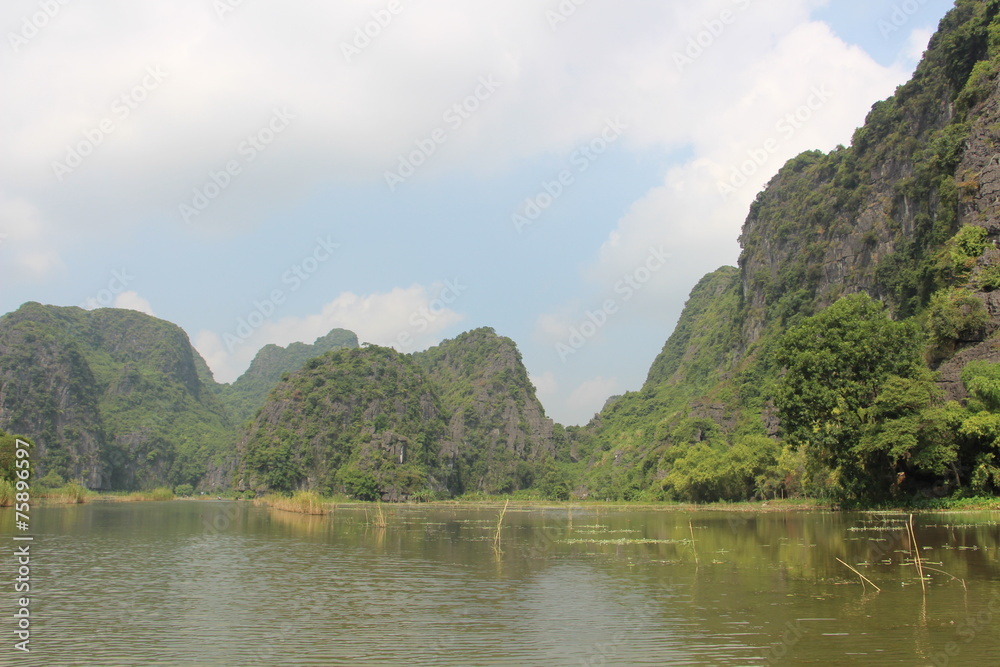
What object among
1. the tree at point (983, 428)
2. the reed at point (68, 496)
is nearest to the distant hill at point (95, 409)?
the reed at point (68, 496)

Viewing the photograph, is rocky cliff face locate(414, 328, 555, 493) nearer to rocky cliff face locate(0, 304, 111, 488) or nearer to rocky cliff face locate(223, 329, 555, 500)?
rocky cliff face locate(223, 329, 555, 500)

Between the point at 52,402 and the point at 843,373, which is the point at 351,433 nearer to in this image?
the point at 52,402

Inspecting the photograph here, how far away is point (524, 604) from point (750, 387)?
8296 cm

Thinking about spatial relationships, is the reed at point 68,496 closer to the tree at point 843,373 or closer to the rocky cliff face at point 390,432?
the rocky cliff face at point 390,432

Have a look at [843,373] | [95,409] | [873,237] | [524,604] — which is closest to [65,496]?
[843,373]

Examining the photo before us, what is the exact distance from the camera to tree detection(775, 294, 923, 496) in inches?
1511

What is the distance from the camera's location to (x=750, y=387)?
3588 inches

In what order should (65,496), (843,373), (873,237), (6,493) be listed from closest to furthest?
(843,373), (6,493), (65,496), (873,237)

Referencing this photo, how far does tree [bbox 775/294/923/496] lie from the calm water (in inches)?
476

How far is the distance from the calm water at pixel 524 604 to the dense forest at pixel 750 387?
42.9ft

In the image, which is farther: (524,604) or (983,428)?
(983,428)

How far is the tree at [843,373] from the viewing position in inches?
1511

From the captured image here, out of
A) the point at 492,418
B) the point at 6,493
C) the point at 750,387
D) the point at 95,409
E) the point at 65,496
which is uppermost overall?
the point at 95,409

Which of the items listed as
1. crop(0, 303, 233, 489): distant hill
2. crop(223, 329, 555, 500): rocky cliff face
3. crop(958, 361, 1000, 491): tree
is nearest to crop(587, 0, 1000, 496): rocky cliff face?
crop(958, 361, 1000, 491): tree
